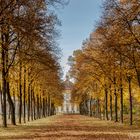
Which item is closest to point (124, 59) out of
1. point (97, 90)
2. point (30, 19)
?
point (30, 19)

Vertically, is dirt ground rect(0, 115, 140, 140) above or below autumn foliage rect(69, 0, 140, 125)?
below

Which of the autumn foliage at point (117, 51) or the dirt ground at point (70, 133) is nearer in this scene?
the dirt ground at point (70, 133)

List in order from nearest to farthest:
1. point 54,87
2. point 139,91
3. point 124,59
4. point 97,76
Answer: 1. point 124,59
2. point 139,91
3. point 97,76
4. point 54,87

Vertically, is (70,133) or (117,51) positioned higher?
(117,51)

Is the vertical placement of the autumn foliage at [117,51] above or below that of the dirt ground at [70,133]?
above

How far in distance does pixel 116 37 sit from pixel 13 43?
11143 millimetres

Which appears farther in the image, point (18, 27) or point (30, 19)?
point (30, 19)

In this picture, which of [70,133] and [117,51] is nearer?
[70,133]

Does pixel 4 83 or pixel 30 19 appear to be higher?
pixel 30 19

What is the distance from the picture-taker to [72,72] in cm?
9594

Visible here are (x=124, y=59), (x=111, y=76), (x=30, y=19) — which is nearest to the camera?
(x=30, y=19)

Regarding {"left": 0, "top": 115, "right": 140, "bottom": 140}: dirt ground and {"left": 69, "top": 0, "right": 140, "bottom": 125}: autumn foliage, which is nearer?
{"left": 0, "top": 115, "right": 140, "bottom": 140}: dirt ground

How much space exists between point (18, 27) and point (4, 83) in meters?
16.5

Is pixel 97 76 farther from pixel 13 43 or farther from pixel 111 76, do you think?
pixel 13 43
